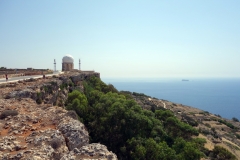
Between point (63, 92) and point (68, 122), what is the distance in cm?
2107

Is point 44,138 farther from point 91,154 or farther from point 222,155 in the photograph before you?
point 222,155

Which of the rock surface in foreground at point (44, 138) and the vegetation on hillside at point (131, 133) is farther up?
the rock surface in foreground at point (44, 138)

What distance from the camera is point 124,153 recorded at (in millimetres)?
23359

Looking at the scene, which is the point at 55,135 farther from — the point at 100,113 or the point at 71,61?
the point at 71,61

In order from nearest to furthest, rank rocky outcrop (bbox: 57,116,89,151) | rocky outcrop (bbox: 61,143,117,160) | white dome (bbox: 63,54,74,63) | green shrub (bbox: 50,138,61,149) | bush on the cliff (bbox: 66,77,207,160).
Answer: rocky outcrop (bbox: 61,143,117,160) → green shrub (bbox: 50,138,61,149) → rocky outcrop (bbox: 57,116,89,151) → bush on the cliff (bbox: 66,77,207,160) → white dome (bbox: 63,54,74,63)

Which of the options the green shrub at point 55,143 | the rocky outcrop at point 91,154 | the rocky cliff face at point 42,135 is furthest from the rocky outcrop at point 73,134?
the rocky outcrop at point 91,154

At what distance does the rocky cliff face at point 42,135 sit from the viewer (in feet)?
31.0

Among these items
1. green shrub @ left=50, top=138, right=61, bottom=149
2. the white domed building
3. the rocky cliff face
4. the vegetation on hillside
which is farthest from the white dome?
green shrub @ left=50, top=138, right=61, bottom=149

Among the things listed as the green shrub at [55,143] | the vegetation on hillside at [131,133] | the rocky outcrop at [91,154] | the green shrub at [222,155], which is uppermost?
the green shrub at [55,143]

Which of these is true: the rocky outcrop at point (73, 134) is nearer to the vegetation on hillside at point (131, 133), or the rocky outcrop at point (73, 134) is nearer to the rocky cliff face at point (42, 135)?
the rocky cliff face at point (42, 135)

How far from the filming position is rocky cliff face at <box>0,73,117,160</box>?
9.44 metres

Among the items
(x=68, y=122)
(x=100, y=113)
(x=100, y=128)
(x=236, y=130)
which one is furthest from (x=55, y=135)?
(x=236, y=130)

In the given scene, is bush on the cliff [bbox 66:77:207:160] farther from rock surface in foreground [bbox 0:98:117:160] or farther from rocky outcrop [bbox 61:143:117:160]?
rocky outcrop [bbox 61:143:117:160]

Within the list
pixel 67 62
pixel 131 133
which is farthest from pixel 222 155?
pixel 67 62
